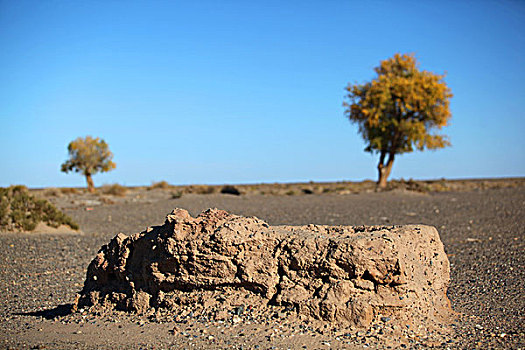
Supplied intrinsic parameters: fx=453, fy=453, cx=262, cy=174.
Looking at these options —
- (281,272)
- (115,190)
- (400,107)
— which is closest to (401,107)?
(400,107)

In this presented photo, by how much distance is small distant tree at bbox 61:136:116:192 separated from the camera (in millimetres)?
43781

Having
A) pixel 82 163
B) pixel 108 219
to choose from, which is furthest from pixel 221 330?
pixel 82 163

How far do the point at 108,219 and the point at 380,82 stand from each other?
715 inches

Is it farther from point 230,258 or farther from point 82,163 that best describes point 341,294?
point 82,163

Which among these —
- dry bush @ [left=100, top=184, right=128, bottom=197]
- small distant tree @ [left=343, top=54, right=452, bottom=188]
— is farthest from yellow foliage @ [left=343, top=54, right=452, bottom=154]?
dry bush @ [left=100, top=184, right=128, bottom=197]

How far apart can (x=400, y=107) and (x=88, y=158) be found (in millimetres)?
29896

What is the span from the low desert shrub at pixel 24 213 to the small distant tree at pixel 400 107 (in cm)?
1894

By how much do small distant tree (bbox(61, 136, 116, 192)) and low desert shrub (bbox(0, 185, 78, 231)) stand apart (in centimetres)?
2834

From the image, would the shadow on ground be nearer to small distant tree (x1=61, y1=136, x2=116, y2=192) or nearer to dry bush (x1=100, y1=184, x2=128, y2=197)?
dry bush (x1=100, y1=184, x2=128, y2=197)

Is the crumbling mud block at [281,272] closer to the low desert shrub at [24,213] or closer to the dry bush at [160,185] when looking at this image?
the low desert shrub at [24,213]

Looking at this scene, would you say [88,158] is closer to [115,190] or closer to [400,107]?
[115,190]

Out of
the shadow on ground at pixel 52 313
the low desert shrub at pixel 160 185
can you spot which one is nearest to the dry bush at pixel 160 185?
the low desert shrub at pixel 160 185

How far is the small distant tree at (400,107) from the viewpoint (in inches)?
1087

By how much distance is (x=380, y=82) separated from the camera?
92.1 ft
